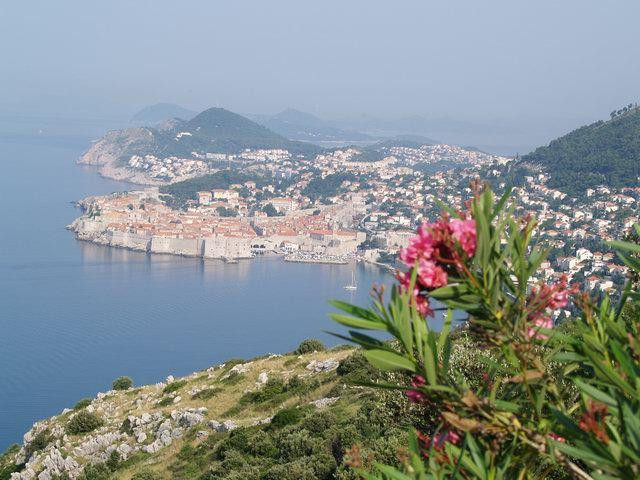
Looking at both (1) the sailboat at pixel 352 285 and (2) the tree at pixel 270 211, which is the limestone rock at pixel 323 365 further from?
(2) the tree at pixel 270 211

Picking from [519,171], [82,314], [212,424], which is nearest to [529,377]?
[212,424]

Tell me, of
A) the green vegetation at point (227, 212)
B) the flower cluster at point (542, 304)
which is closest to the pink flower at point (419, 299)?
the flower cluster at point (542, 304)

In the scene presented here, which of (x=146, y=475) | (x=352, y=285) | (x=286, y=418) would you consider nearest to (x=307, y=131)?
(x=352, y=285)

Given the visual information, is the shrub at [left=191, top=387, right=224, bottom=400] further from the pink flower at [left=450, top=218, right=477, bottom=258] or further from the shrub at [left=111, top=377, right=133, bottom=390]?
the pink flower at [left=450, top=218, right=477, bottom=258]

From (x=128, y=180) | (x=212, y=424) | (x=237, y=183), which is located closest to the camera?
(x=212, y=424)

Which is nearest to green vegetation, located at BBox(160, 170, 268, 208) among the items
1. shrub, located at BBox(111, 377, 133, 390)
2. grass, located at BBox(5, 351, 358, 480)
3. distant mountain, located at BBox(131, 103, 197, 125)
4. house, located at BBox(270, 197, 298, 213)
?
house, located at BBox(270, 197, 298, 213)

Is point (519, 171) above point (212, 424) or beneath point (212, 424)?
above

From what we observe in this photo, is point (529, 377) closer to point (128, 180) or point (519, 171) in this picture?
point (519, 171)
